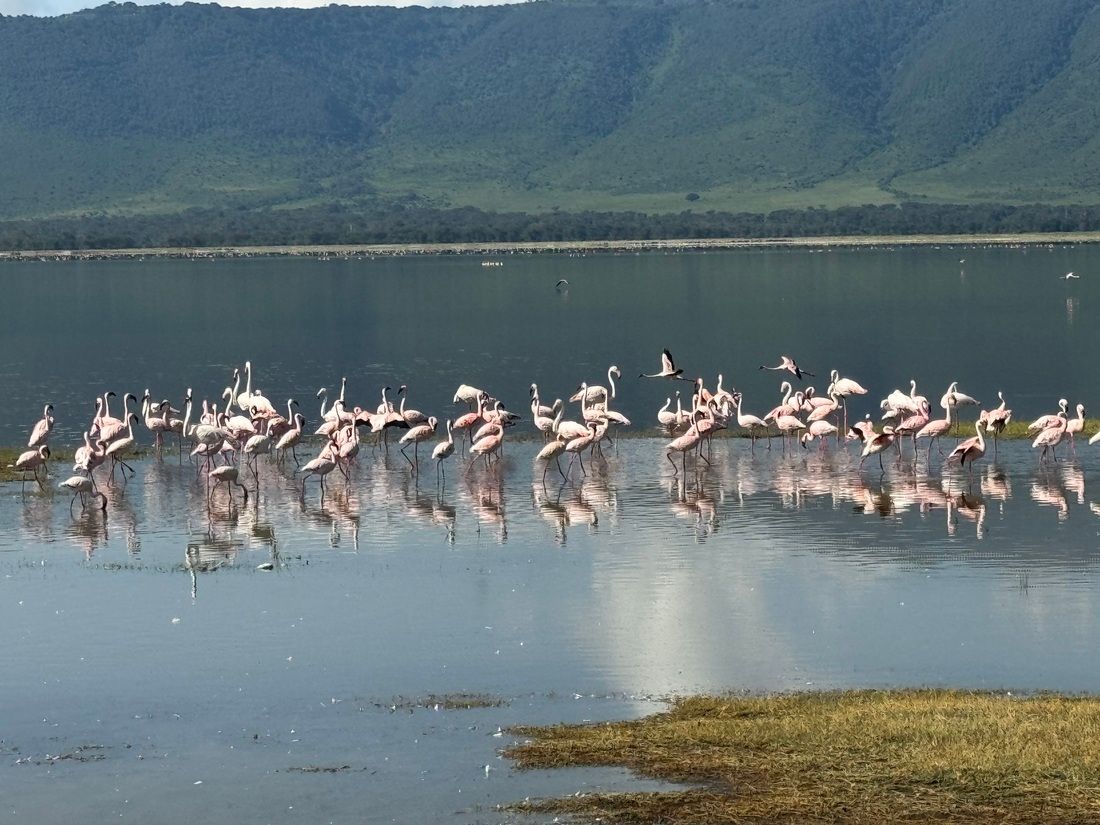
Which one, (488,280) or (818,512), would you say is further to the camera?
(488,280)

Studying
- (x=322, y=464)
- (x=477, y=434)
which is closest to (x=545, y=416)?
(x=477, y=434)

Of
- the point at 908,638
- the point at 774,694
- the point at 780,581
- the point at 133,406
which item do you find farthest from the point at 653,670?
the point at 133,406

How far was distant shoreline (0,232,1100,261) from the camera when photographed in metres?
176

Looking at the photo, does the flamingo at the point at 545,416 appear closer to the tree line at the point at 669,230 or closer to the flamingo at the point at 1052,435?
the flamingo at the point at 1052,435

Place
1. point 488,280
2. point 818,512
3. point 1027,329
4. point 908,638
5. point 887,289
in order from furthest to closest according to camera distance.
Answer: point 488,280
point 887,289
point 1027,329
point 818,512
point 908,638

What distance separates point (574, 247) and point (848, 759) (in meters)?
168

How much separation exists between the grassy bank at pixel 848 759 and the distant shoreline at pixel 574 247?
158579 millimetres

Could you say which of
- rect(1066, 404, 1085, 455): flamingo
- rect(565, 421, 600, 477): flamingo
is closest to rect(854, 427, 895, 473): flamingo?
rect(1066, 404, 1085, 455): flamingo

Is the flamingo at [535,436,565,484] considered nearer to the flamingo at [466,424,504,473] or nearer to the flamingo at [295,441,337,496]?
the flamingo at [466,424,504,473]

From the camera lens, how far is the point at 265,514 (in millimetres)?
26609

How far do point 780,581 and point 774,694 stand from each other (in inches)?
191

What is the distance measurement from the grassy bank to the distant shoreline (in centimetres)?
15858

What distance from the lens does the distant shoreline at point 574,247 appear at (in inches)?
6924

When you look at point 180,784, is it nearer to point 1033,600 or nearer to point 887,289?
point 1033,600
